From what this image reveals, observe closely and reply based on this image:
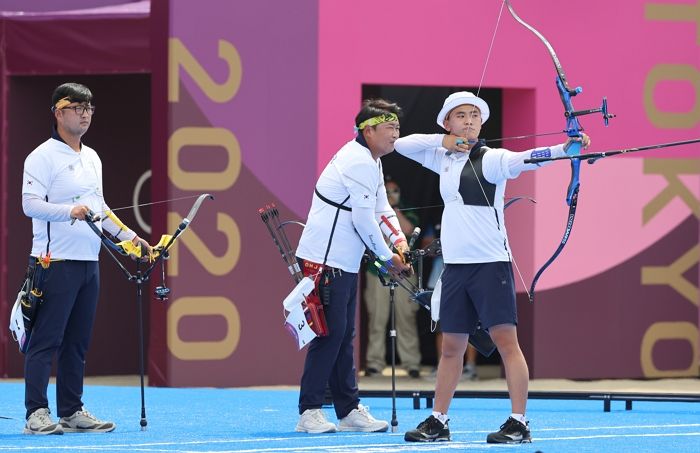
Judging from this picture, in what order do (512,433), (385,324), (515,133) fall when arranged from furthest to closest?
(385,324), (515,133), (512,433)

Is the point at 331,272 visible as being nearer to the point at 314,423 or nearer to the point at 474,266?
the point at 314,423

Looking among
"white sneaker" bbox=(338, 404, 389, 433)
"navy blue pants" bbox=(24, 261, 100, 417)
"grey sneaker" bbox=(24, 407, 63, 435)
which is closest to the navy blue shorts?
"white sneaker" bbox=(338, 404, 389, 433)

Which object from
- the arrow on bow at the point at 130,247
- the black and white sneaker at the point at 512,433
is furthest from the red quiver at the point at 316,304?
the black and white sneaker at the point at 512,433

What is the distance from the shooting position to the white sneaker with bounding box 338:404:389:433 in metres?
8.41

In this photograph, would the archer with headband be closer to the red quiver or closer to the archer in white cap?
the red quiver

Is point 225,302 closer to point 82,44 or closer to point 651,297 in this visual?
point 82,44

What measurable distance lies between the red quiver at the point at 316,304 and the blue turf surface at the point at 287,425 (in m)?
0.60

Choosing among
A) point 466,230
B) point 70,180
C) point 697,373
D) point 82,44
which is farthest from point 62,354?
point 697,373

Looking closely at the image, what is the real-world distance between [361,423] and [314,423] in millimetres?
306

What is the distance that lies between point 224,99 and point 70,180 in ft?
12.6

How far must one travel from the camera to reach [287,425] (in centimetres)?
902

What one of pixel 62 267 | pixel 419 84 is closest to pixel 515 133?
pixel 419 84

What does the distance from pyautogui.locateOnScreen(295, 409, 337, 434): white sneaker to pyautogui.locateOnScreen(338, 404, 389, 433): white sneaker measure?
130 mm

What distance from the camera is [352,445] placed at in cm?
759
